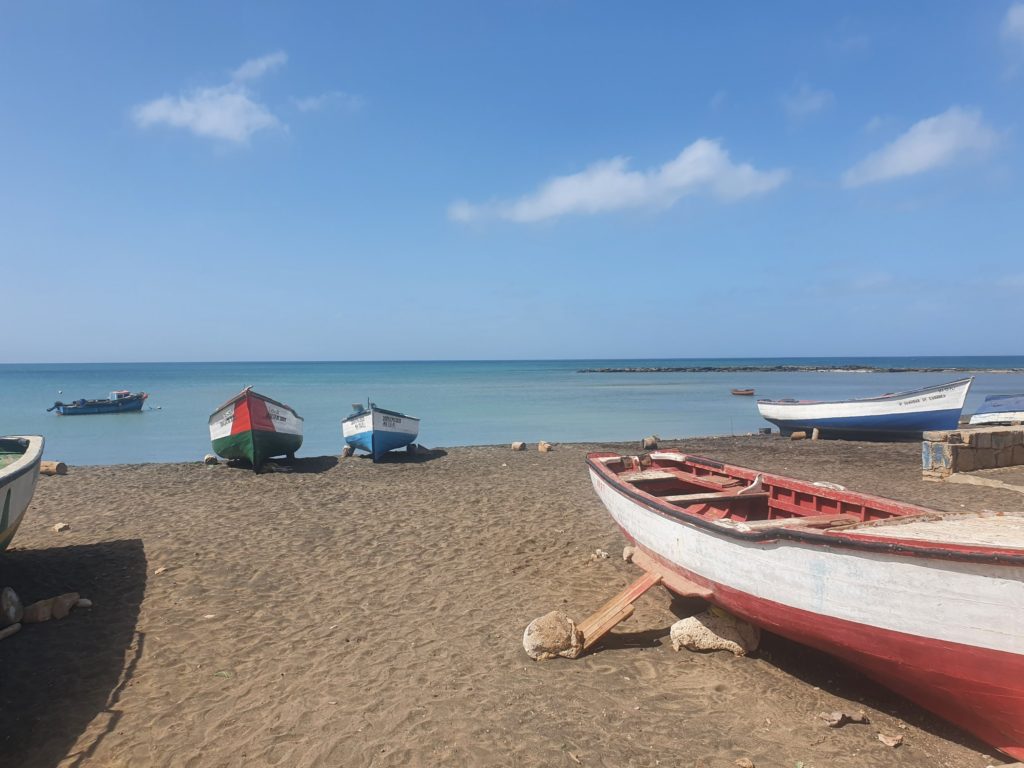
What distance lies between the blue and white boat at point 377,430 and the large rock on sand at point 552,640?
1226cm

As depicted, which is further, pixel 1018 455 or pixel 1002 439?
pixel 1018 455

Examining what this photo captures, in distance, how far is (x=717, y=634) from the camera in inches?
226

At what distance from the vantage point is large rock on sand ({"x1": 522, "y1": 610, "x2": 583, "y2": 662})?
559 centimetres

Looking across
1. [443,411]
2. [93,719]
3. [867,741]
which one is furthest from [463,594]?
[443,411]

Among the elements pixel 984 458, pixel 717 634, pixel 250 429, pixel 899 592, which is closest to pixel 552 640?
pixel 717 634

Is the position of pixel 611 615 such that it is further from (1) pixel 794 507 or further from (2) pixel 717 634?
(1) pixel 794 507

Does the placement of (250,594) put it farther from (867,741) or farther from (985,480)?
(985,480)

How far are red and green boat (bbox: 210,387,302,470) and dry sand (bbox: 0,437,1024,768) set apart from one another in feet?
16.1

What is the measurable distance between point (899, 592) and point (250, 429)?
1456 cm

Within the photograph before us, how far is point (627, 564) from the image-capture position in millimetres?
8242

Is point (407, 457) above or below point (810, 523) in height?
below

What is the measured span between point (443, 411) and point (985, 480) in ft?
98.6

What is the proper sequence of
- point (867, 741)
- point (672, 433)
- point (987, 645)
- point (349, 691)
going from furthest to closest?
point (672, 433), point (349, 691), point (867, 741), point (987, 645)

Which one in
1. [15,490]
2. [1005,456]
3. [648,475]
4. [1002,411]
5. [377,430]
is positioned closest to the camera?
[15,490]
